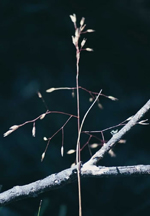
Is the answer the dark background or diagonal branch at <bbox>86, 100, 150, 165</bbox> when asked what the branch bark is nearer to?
diagonal branch at <bbox>86, 100, 150, 165</bbox>

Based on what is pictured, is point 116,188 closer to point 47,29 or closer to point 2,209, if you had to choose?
point 2,209

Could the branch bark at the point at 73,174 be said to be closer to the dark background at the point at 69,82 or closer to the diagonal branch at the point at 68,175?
the diagonal branch at the point at 68,175

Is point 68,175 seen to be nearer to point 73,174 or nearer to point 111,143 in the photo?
point 73,174

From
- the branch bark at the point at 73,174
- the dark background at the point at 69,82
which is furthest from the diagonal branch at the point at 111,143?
the dark background at the point at 69,82

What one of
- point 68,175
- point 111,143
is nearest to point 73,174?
point 68,175

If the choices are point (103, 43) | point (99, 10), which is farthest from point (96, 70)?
point (99, 10)

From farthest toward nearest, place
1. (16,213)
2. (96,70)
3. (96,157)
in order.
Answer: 1. (96,70)
2. (16,213)
3. (96,157)
